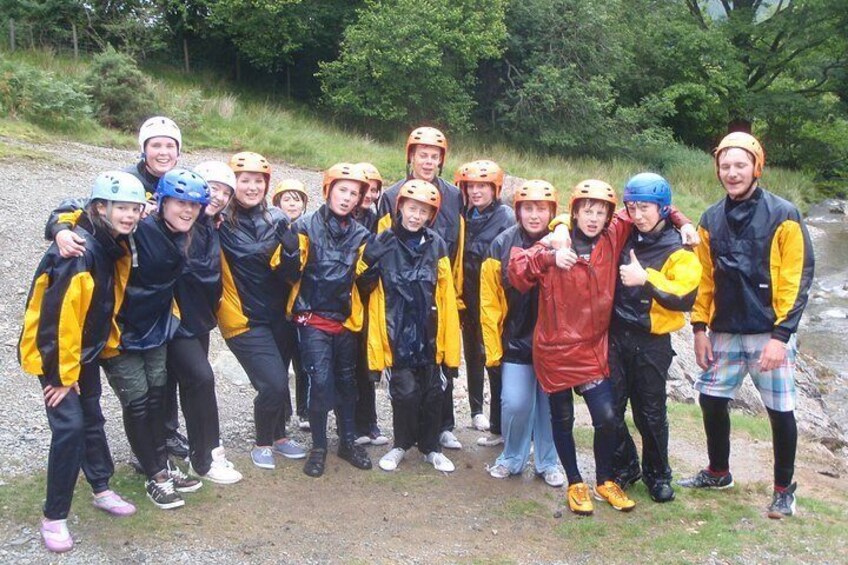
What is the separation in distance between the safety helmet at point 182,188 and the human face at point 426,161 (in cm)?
217

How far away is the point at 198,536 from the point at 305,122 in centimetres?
2193

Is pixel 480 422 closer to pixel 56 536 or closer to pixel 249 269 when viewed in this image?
pixel 249 269

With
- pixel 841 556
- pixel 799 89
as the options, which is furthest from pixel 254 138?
pixel 799 89

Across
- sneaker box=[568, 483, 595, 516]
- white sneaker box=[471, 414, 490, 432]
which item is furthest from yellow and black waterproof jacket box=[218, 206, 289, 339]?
sneaker box=[568, 483, 595, 516]

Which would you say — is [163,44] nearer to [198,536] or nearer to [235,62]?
[235,62]

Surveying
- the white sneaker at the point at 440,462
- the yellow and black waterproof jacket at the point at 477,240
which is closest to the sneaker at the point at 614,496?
the white sneaker at the point at 440,462

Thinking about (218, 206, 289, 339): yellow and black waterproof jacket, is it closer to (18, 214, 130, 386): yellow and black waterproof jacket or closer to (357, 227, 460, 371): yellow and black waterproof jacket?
(357, 227, 460, 371): yellow and black waterproof jacket

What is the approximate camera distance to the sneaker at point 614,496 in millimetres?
5883

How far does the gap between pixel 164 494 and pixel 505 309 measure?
9.36 ft

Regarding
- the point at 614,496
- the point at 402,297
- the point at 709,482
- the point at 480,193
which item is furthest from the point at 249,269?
the point at 709,482

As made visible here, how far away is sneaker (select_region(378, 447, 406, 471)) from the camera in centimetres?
646

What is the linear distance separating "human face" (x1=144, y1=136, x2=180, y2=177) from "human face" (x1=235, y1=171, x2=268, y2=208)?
51 cm

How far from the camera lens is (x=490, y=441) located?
23.6ft

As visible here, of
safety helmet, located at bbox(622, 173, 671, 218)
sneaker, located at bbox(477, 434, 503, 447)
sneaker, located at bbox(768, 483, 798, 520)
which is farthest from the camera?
sneaker, located at bbox(477, 434, 503, 447)
